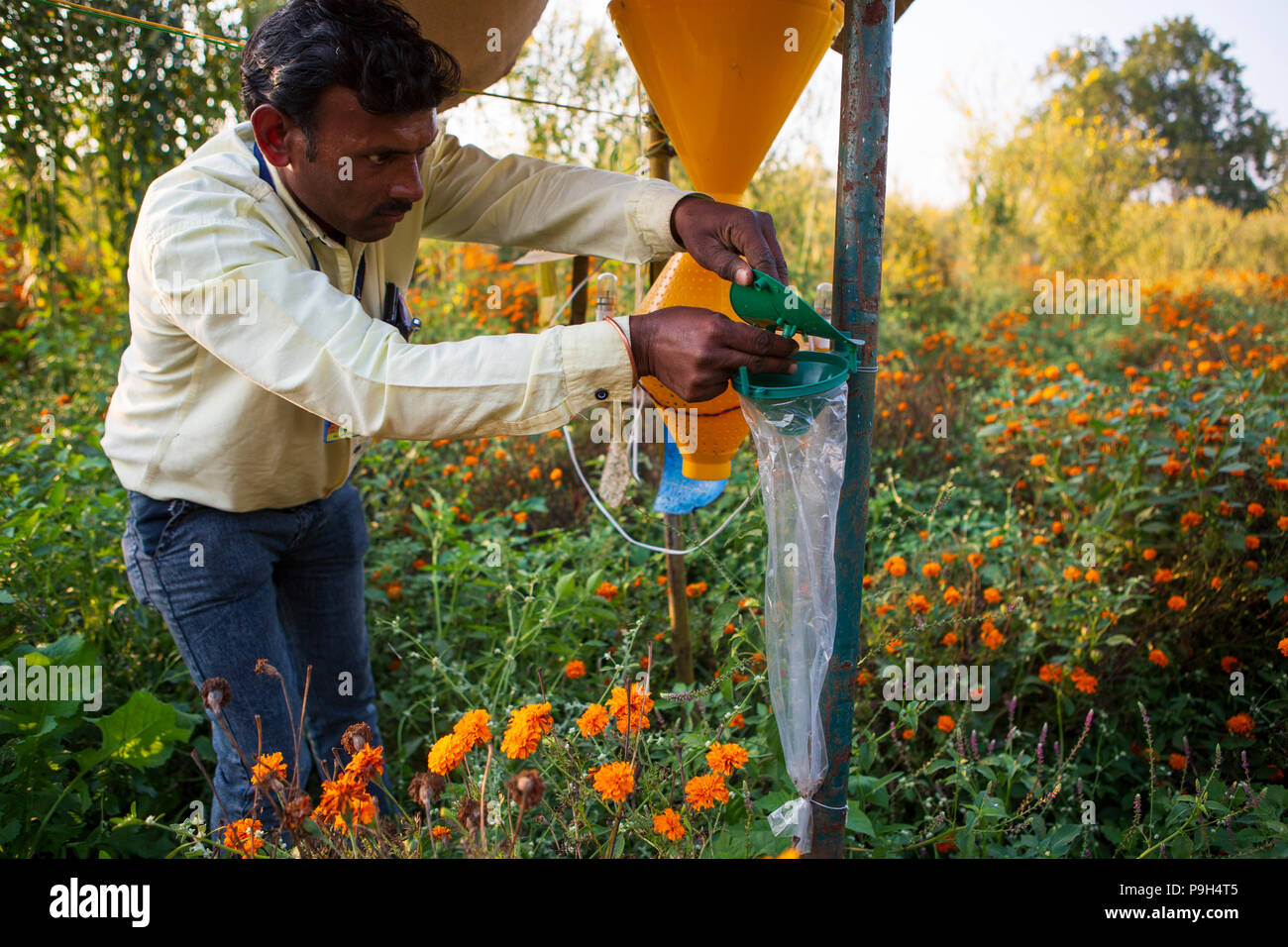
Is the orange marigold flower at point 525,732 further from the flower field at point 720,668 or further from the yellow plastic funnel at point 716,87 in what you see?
the yellow plastic funnel at point 716,87

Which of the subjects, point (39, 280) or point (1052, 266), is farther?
point (1052, 266)

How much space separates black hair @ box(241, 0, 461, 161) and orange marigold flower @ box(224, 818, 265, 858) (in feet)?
3.56

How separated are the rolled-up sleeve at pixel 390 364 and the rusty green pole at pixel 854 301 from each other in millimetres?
418

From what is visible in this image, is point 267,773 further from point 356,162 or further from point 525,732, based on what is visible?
point 356,162

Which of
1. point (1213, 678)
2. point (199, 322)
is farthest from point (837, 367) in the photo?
point (1213, 678)

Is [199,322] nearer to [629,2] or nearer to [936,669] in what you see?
[629,2]

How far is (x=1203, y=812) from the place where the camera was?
168 centimetres

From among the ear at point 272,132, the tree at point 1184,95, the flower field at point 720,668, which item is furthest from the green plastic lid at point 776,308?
the tree at point 1184,95

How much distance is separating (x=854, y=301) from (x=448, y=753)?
0.92 meters

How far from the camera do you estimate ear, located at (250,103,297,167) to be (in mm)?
1483

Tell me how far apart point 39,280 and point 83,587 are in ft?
9.98

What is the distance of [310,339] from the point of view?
1232mm

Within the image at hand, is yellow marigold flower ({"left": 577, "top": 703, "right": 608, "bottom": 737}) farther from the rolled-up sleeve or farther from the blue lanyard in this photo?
the blue lanyard

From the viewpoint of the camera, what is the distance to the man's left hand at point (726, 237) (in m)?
1.42
